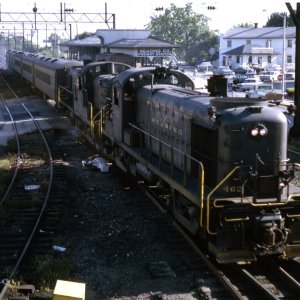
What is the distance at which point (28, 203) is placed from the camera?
44.5 ft

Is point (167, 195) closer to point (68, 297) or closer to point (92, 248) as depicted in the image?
point (92, 248)

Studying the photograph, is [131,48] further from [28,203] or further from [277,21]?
[277,21]

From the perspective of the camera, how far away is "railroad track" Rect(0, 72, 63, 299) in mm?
10375

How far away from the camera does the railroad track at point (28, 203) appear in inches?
408

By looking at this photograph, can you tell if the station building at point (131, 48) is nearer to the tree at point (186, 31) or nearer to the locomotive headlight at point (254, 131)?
the locomotive headlight at point (254, 131)

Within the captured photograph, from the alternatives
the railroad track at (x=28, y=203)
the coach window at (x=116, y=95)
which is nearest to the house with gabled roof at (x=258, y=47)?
the railroad track at (x=28, y=203)

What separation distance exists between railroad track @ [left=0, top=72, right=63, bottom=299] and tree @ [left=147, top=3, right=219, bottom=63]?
247 feet

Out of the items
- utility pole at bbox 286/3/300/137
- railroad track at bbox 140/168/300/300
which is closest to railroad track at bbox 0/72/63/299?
railroad track at bbox 140/168/300/300

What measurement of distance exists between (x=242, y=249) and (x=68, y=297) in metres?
3.32

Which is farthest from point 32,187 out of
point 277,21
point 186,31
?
point 277,21

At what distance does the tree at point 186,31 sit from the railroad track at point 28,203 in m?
75.3

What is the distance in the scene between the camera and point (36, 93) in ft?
140

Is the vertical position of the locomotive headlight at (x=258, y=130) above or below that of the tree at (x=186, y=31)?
Result: below

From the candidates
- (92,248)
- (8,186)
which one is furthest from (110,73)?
(92,248)
